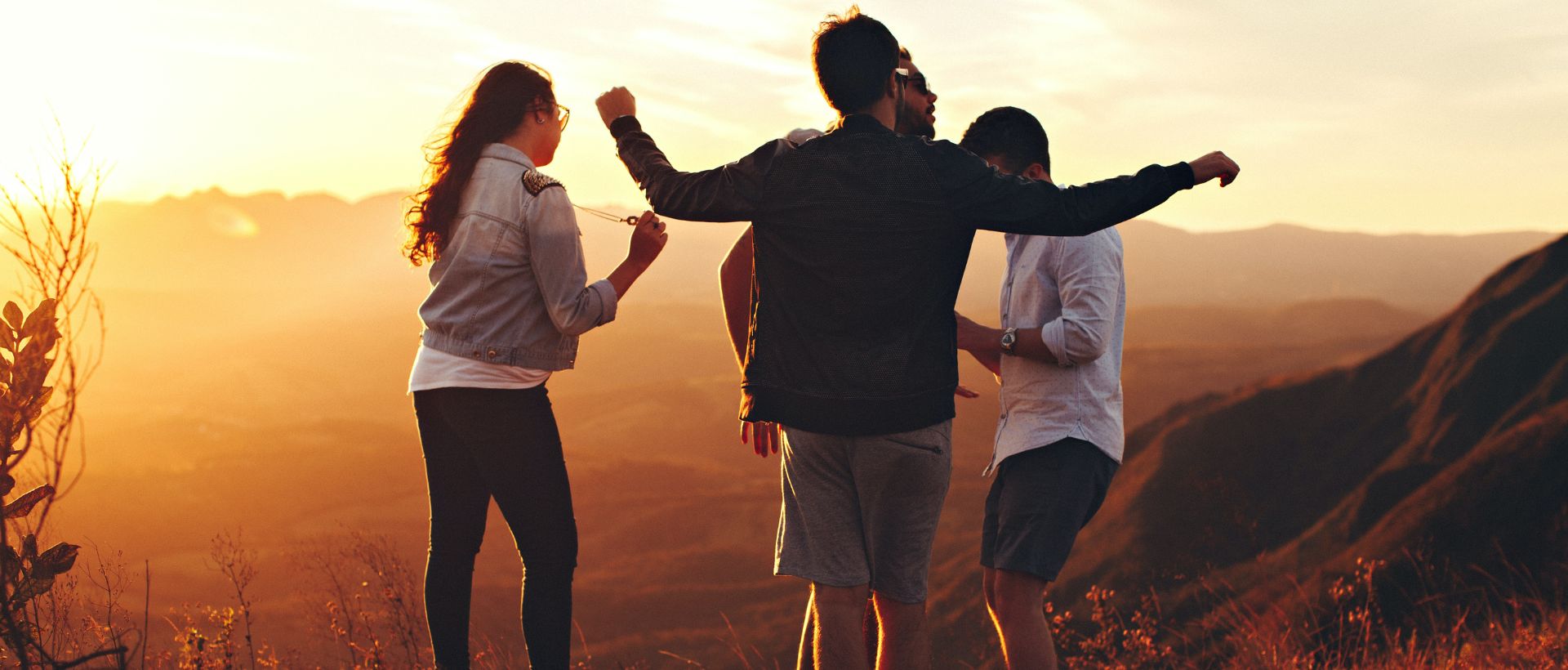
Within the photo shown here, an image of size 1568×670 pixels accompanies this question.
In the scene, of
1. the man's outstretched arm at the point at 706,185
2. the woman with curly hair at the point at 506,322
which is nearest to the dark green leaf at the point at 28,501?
the woman with curly hair at the point at 506,322

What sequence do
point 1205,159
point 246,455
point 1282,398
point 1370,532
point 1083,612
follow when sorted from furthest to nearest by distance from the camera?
point 246,455, point 1282,398, point 1083,612, point 1370,532, point 1205,159

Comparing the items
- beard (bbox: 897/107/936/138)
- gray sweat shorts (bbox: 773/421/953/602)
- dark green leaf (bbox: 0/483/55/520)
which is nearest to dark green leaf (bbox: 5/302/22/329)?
dark green leaf (bbox: 0/483/55/520)

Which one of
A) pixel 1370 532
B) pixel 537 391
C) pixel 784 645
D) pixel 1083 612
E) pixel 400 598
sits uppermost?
pixel 537 391

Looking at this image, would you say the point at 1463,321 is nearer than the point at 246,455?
Yes

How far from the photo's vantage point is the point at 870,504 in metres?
2.52

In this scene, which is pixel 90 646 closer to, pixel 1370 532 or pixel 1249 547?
pixel 1370 532

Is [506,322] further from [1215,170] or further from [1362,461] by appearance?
[1362,461]

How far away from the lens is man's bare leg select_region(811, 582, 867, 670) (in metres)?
2.51

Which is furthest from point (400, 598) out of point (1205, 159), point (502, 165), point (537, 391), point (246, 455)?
point (246, 455)

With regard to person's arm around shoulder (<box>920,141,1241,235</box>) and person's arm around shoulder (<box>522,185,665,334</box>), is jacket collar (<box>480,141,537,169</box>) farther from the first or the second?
person's arm around shoulder (<box>920,141,1241,235</box>)

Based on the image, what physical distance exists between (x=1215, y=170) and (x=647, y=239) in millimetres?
1356

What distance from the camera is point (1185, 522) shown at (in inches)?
548

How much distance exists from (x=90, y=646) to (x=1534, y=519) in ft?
34.0

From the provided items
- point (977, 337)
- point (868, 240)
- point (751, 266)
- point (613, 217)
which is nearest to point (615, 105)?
point (613, 217)
